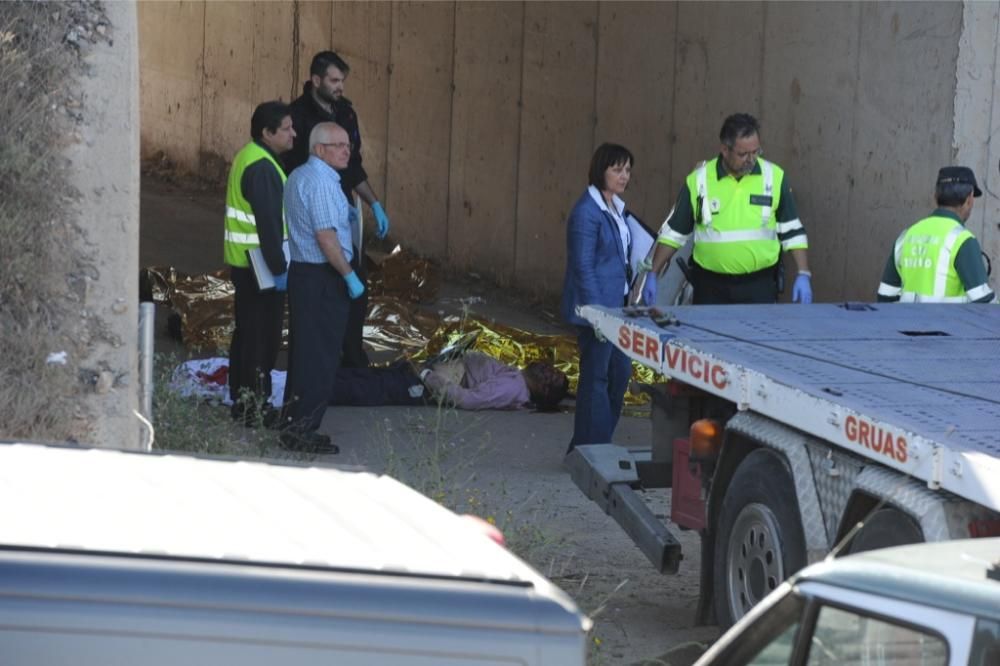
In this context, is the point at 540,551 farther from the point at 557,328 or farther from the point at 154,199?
the point at 154,199

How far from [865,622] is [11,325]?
12.6 feet

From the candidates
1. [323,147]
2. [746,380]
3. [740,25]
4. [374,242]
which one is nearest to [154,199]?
[374,242]

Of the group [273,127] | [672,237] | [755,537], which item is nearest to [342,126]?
[273,127]

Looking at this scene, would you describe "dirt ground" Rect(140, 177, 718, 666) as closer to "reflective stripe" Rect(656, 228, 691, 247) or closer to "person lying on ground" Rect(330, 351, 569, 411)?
"person lying on ground" Rect(330, 351, 569, 411)

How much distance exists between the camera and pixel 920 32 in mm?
9570

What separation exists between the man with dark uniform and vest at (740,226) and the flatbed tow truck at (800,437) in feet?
5.51

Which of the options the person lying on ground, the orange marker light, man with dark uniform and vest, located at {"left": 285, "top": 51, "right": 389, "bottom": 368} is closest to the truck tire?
the orange marker light

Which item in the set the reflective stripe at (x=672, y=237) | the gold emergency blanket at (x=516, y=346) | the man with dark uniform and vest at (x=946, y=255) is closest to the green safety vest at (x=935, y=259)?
the man with dark uniform and vest at (x=946, y=255)

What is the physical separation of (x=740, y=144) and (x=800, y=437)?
343 centimetres

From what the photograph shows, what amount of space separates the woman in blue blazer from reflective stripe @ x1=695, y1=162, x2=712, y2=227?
37cm

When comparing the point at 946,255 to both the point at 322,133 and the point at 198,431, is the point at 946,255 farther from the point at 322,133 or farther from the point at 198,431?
the point at 198,431

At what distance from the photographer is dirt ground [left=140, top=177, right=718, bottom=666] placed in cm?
607

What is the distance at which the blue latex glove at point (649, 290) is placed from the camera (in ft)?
27.7

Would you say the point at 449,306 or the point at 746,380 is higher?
the point at 746,380
